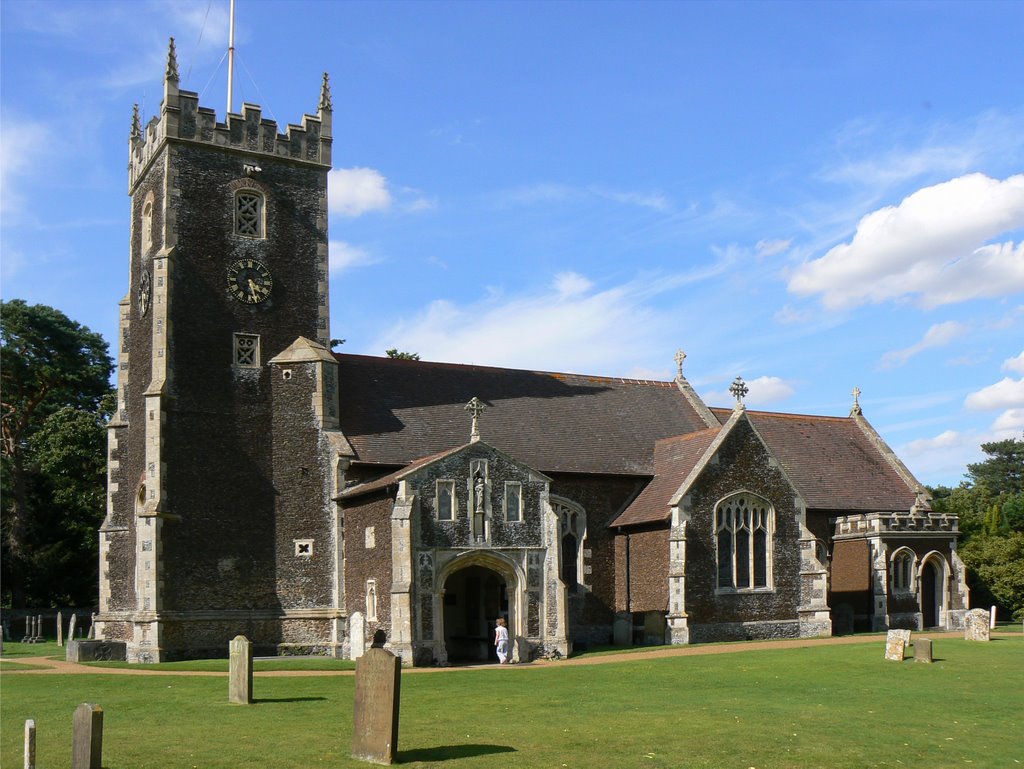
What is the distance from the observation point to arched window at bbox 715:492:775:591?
120 ft

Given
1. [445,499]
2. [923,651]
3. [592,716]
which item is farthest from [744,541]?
[592,716]

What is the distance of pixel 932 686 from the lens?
2302 cm

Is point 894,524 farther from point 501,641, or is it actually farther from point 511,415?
point 501,641

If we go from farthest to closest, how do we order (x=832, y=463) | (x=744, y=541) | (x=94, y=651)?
(x=832, y=463) < (x=744, y=541) < (x=94, y=651)

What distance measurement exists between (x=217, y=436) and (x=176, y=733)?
61.2ft

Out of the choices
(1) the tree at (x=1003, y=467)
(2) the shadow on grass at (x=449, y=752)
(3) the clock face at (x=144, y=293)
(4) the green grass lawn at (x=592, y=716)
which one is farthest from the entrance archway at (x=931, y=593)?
(1) the tree at (x=1003, y=467)

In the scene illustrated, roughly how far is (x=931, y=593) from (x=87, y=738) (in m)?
35.0

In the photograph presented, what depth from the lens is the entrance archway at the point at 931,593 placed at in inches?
1625

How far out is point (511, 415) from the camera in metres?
39.7

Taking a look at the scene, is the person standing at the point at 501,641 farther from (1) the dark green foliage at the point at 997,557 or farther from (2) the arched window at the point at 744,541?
(1) the dark green foliage at the point at 997,557

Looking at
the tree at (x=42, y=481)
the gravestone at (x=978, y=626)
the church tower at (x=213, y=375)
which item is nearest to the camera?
the gravestone at (x=978, y=626)

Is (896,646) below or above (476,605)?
below

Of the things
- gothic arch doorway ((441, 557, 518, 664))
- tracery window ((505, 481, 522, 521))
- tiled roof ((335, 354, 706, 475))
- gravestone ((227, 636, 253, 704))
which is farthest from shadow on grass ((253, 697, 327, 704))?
tiled roof ((335, 354, 706, 475))

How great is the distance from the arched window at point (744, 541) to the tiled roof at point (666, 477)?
1757 millimetres
